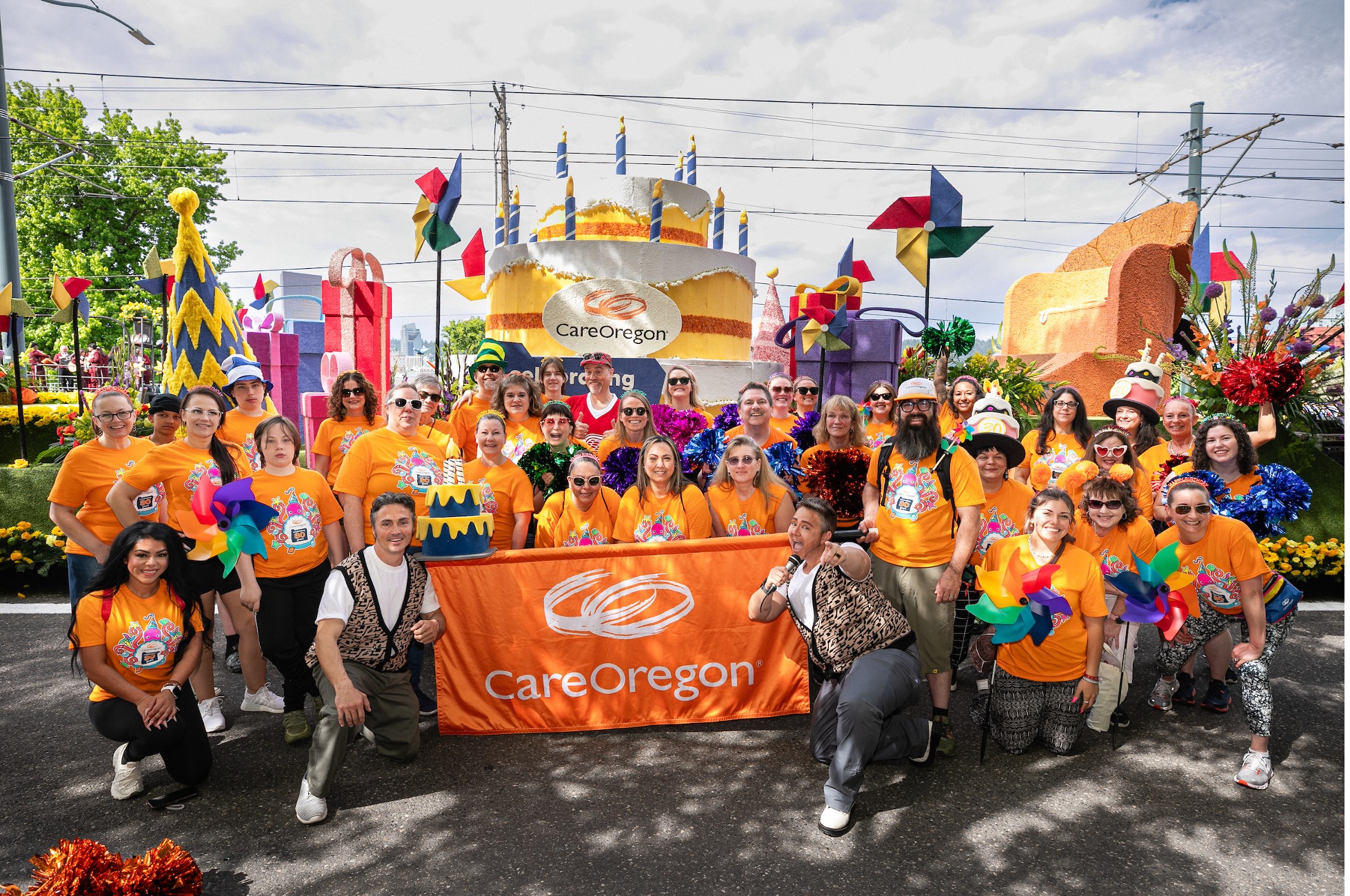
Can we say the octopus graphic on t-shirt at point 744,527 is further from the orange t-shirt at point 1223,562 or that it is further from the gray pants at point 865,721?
the orange t-shirt at point 1223,562

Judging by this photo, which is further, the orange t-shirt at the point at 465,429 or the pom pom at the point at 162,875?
the orange t-shirt at the point at 465,429

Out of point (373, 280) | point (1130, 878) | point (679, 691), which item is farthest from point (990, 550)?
point (373, 280)

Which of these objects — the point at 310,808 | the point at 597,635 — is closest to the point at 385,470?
the point at 597,635

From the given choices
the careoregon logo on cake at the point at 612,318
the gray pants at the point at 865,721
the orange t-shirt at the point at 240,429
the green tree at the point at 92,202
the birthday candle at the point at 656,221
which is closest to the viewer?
the gray pants at the point at 865,721

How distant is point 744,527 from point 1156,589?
207 centimetres

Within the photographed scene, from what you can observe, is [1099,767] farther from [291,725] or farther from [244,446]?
[244,446]

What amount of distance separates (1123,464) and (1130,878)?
8.59 feet

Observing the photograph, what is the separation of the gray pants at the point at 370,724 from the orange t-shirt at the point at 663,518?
4.47 feet

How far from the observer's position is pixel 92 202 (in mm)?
27969

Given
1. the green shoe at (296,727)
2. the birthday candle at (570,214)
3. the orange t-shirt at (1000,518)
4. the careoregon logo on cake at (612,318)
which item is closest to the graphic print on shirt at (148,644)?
the green shoe at (296,727)

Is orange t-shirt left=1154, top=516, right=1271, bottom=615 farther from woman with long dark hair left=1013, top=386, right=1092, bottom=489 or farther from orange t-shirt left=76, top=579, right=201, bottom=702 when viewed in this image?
orange t-shirt left=76, top=579, right=201, bottom=702

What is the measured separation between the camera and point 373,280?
1330 cm

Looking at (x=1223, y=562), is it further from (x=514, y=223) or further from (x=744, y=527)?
(x=514, y=223)

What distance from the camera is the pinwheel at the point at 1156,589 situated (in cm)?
354
